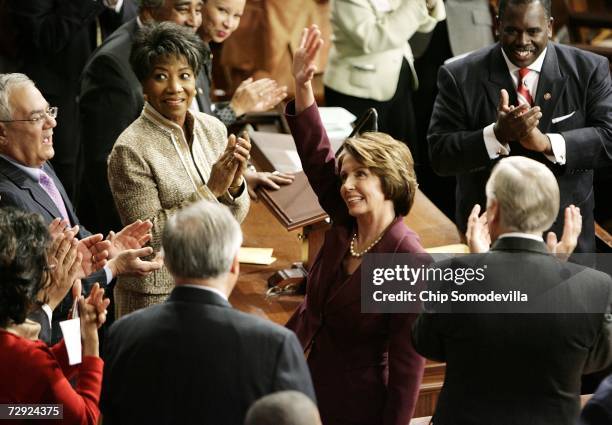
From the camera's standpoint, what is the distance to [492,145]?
3.88 meters

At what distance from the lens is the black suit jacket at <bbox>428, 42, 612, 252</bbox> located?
3986mm

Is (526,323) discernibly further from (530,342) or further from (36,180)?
(36,180)

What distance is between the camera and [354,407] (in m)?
3.11

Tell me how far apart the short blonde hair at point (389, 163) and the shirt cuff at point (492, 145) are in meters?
0.76

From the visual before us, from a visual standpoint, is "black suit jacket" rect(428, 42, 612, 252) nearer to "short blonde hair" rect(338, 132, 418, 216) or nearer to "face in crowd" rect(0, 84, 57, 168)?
"short blonde hair" rect(338, 132, 418, 216)

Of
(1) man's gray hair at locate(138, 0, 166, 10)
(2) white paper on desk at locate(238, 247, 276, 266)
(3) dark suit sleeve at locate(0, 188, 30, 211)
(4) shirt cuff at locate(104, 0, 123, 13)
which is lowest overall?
(2) white paper on desk at locate(238, 247, 276, 266)

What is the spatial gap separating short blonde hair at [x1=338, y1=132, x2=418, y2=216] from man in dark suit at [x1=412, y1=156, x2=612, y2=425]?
496 mm

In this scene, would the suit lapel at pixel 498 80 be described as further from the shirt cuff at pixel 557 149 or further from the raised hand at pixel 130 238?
the raised hand at pixel 130 238

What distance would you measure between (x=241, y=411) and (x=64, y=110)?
340 cm

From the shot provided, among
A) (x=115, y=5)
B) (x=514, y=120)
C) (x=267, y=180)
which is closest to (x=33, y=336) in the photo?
(x=267, y=180)

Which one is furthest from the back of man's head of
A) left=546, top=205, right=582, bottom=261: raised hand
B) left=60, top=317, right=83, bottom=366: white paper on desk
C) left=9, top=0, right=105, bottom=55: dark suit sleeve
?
left=9, top=0, right=105, bottom=55: dark suit sleeve

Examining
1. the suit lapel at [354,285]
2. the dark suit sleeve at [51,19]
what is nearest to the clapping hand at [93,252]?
the suit lapel at [354,285]

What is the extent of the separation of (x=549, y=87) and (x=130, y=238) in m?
1.72

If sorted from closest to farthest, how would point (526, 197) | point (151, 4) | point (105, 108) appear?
point (526, 197) < point (105, 108) < point (151, 4)
